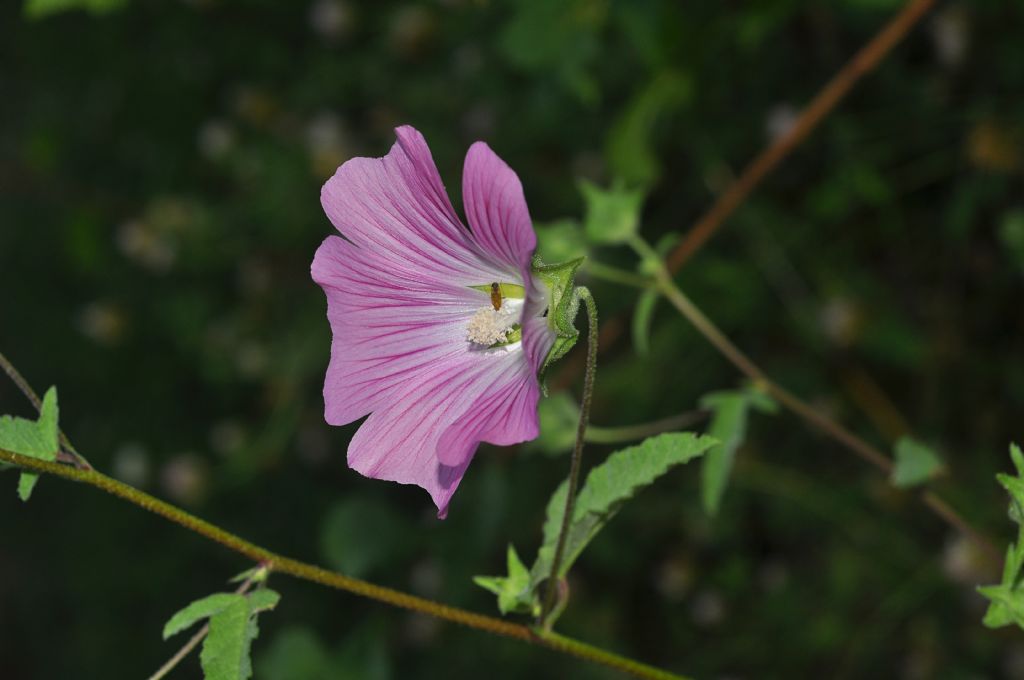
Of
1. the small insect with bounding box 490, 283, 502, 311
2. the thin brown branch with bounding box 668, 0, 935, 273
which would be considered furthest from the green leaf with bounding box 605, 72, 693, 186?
the small insect with bounding box 490, 283, 502, 311

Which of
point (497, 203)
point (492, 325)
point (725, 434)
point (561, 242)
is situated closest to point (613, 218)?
point (561, 242)

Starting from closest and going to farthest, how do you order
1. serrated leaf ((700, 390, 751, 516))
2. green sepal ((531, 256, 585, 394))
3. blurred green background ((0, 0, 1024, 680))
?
1. green sepal ((531, 256, 585, 394))
2. serrated leaf ((700, 390, 751, 516))
3. blurred green background ((0, 0, 1024, 680))

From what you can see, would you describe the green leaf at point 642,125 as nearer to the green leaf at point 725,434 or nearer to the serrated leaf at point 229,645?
the green leaf at point 725,434

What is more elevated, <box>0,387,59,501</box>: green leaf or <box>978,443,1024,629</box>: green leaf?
<box>978,443,1024,629</box>: green leaf

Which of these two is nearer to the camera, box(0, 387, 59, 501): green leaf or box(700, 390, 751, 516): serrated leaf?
box(0, 387, 59, 501): green leaf

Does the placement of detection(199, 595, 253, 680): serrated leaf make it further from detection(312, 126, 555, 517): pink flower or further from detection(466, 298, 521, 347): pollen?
detection(466, 298, 521, 347): pollen

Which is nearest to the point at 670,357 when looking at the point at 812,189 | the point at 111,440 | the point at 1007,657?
the point at 812,189
